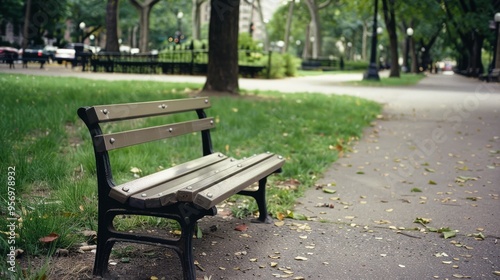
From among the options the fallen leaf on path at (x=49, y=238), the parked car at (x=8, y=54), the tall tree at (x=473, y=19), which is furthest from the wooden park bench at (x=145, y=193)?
the tall tree at (x=473, y=19)

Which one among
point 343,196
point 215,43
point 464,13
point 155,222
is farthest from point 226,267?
point 464,13

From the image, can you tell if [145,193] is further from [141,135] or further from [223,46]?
[223,46]

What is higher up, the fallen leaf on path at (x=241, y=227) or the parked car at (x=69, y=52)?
the parked car at (x=69, y=52)

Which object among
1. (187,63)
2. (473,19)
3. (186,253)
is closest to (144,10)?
(187,63)

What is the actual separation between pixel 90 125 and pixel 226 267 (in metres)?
1.18

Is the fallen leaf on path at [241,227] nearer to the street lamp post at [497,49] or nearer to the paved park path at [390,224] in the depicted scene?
the paved park path at [390,224]

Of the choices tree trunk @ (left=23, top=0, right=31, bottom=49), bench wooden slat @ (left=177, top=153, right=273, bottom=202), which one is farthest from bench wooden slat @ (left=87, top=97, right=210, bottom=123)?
tree trunk @ (left=23, top=0, right=31, bottom=49)

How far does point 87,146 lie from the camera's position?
6422 mm

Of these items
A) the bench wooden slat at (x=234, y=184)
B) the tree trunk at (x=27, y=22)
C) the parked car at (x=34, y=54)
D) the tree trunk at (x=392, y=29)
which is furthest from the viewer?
the tree trunk at (x=392, y=29)

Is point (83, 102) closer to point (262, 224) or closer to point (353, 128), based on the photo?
point (353, 128)

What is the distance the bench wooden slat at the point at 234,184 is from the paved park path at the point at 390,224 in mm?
466

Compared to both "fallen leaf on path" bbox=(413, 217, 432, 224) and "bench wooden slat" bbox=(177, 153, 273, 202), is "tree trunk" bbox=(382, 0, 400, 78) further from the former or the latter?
"bench wooden slat" bbox=(177, 153, 273, 202)

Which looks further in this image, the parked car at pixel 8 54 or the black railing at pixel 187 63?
the black railing at pixel 187 63

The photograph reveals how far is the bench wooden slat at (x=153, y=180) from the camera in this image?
3180mm
